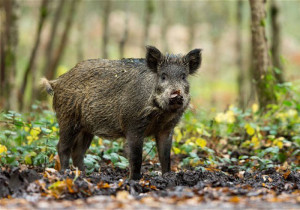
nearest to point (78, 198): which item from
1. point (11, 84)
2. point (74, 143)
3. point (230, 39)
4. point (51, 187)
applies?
point (51, 187)

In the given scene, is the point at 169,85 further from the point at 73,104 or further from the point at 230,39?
the point at 230,39

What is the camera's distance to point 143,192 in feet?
19.3

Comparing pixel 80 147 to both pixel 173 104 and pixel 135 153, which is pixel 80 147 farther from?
pixel 173 104

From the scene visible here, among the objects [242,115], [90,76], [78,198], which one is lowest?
[78,198]

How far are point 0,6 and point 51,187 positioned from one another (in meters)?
16.7

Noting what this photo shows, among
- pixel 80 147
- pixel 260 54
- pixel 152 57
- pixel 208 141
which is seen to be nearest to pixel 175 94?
pixel 152 57

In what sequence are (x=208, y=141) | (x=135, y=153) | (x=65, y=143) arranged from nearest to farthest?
(x=135, y=153) → (x=65, y=143) → (x=208, y=141)

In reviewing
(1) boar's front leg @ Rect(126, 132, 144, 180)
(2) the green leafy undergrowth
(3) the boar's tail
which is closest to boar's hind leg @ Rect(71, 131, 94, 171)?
(2) the green leafy undergrowth

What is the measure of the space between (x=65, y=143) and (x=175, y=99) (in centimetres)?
261

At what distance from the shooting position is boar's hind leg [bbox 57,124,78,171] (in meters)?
8.32

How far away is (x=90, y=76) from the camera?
334 inches

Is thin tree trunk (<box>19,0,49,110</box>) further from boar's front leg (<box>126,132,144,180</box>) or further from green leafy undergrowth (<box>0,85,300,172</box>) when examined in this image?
boar's front leg (<box>126,132,144,180</box>)

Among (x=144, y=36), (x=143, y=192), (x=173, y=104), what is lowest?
(x=143, y=192)

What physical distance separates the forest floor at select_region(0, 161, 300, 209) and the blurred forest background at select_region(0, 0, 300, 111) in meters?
5.28
